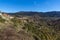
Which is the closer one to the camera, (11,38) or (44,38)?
(11,38)

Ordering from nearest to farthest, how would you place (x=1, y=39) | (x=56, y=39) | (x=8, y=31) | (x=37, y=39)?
(x=1, y=39)
(x=8, y=31)
(x=37, y=39)
(x=56, y=39)

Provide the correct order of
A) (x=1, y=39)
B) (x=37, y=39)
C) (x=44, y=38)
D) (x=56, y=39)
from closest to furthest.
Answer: (x=1, y=39)
(x=37, y=39)
(x=44, y=38)
(x=56, y=39)

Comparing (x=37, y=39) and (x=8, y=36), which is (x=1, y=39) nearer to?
(x=8, y=36)

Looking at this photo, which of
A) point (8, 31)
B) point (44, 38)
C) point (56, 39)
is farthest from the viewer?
point (56, 39)

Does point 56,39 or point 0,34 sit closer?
point 0,34

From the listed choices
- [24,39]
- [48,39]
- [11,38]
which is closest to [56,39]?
[48,39]

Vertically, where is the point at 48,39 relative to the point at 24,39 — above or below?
below

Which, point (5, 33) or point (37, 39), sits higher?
point (5, 33)

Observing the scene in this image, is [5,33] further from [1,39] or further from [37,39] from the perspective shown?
[37,39]

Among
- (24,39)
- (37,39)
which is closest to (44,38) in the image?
(37,39)
